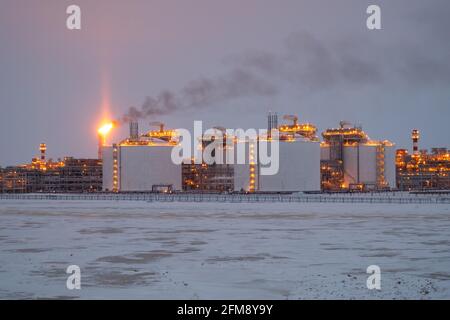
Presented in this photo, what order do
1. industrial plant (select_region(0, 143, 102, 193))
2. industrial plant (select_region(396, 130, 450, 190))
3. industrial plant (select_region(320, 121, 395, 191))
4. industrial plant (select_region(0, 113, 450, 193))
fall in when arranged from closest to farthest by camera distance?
industrial plant (select_region(0, 113, 450, 193))
industrial plant (select_region(320, 121, 395, 191))
industrial plant (select_region(396, 130, 450, 190))
industrial plant (select_region(0, 143, 102, 193))

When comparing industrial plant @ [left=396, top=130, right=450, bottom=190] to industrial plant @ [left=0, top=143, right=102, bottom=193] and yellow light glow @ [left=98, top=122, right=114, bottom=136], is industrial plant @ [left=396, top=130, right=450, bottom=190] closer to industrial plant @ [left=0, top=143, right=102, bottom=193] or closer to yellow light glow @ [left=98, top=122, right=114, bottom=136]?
yellow light glow @ [left=98, top=122, right=114, bottom=136]

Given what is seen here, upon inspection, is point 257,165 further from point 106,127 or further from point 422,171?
point 422,171

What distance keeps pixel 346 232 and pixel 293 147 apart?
89.7 metres

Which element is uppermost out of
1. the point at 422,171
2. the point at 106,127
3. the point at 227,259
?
the point at 106,127

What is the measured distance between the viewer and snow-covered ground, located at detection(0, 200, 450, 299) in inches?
783

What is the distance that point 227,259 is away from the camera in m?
26.6

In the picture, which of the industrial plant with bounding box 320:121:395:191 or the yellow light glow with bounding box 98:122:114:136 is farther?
the yellow light glow with bounding box 98:122:114:136

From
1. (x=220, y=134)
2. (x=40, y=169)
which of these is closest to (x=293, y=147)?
(x=220, y=134)

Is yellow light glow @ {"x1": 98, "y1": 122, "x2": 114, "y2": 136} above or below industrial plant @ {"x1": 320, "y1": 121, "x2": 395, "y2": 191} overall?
above

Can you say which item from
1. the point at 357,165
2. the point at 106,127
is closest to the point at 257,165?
the point at 357,165

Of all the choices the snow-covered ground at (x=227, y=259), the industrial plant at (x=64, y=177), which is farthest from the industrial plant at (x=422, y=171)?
the snow-covered ground at (x=227, y=259)

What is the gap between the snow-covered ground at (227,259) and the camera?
783 inches

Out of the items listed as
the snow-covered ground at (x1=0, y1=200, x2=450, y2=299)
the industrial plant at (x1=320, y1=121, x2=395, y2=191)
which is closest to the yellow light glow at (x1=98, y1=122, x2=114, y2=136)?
the industrial plant at (x1=320, y1=121, x2=395, y2=191)

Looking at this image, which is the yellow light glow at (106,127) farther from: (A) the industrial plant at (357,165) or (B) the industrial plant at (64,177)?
(A) the industrial plant at (357,165)
